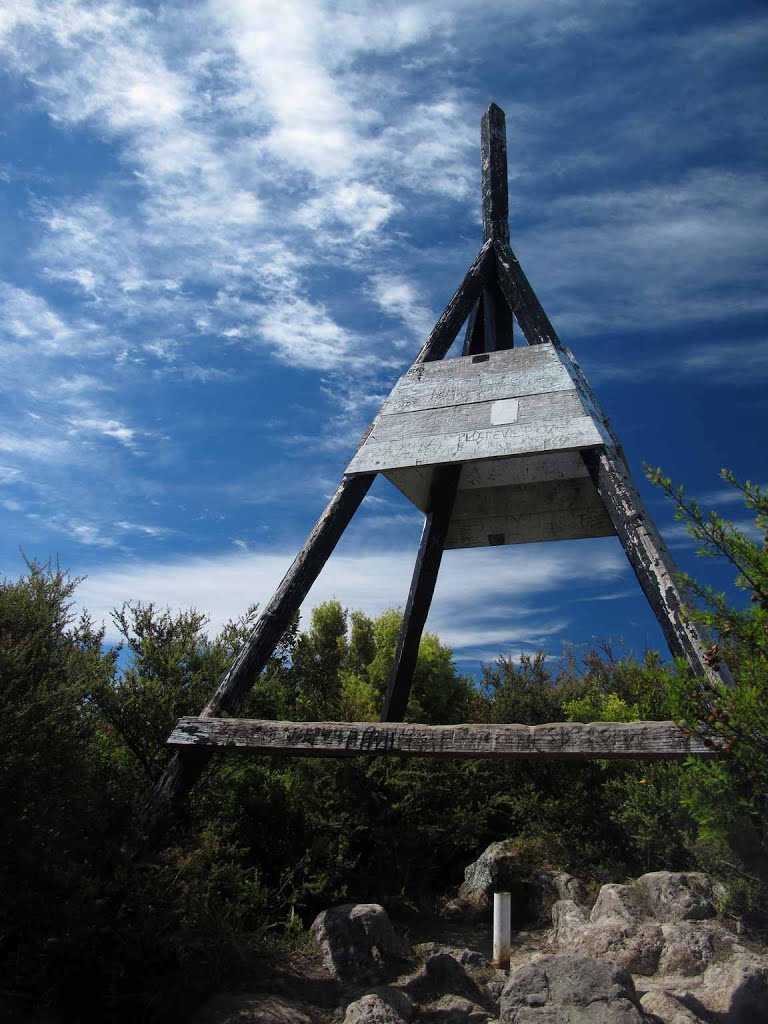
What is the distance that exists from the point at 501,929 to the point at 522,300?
197 inches

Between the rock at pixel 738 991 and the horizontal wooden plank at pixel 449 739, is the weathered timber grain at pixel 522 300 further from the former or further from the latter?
the rock at pixel 738 991

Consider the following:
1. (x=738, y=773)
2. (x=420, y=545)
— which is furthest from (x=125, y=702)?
(x=738, y=773)

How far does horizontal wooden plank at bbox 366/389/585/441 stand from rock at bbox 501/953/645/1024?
3633 millimetres

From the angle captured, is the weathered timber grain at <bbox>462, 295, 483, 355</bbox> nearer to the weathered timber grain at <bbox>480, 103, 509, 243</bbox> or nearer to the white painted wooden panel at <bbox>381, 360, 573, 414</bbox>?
the weathered timber grain at <bbox>480, 103, 509, 243</bbox>

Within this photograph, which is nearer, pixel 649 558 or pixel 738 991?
pixel 738 991

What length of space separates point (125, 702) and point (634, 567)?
3.84m

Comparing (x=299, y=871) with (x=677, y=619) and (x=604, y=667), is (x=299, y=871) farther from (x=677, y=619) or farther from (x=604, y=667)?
(x=604, y=667)

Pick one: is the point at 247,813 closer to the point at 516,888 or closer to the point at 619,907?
the point at 516,888

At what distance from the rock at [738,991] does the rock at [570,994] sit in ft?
2.68

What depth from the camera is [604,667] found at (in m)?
15.5

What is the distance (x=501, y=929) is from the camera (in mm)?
5516

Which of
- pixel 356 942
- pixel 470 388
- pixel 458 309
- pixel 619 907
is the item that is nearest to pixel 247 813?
pixel 356 942

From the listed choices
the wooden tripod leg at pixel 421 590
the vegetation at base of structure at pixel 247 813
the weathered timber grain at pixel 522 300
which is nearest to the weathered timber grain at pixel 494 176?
the weathered timber grain at pixel 522 300

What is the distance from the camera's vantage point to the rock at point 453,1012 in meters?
4.66
